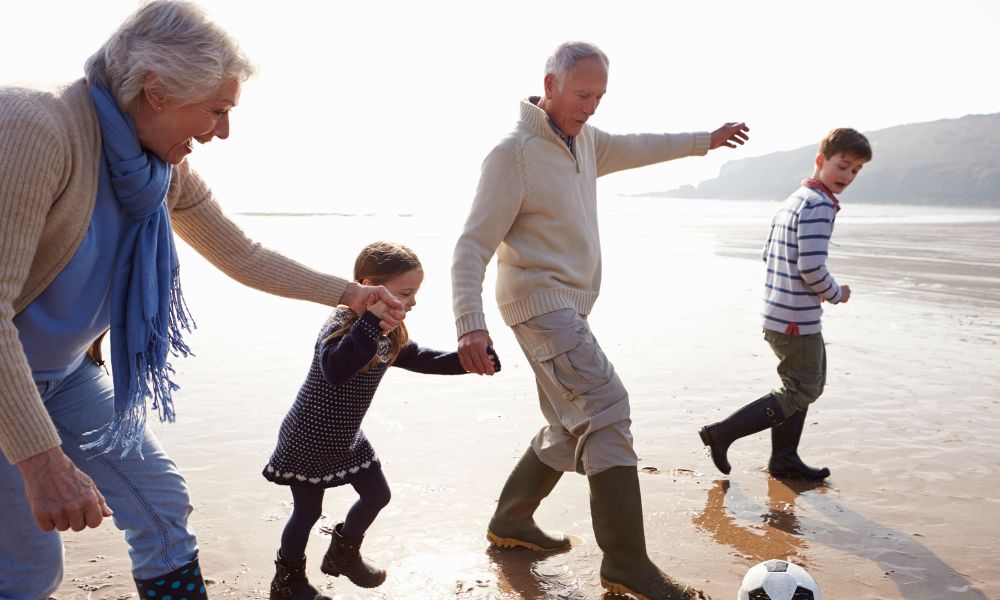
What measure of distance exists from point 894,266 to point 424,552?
550 inches

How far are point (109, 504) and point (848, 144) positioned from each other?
4226mm

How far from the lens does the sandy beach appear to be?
3.65 meters

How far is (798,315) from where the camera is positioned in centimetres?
488

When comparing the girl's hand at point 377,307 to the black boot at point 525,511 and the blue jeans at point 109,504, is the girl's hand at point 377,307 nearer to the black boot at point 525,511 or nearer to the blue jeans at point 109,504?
the blue jeans at point 109,504

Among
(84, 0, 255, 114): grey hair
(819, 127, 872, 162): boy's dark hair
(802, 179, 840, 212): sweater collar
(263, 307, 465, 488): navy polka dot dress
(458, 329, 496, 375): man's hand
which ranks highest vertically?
(84, 0, 255, 114): grey hair

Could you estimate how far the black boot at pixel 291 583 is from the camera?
10.8 ft

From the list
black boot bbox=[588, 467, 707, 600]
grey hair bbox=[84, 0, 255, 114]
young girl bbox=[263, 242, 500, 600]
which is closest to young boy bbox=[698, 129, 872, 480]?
black boot bbox=[588, 467, 707, 600]

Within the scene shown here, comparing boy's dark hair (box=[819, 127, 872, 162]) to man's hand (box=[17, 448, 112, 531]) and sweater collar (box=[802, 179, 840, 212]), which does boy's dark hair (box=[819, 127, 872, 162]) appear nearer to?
sweater collar (box=[802, 179, 840, 212])

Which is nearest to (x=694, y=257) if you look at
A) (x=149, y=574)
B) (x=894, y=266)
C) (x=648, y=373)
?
(x=894, y=266)

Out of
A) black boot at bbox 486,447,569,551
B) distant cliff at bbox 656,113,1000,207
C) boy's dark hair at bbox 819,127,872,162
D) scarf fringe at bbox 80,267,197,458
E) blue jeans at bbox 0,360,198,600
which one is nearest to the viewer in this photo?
blue jeans at bbox 0,360,198,600

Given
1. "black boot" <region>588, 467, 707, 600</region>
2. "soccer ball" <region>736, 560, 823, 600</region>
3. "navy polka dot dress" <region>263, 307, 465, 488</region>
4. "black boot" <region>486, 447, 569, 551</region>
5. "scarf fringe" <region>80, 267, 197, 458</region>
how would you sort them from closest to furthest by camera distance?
1. "scarf fringe" <region>80, 267, 197, 458</region>
2. "soccer ball" <region>736, 560, 823, 600</region>
3. "navy polka dot dress" <region>263, 307, 465, 488</region>
4. "black boot" <region>588, 467, 707, 600</region>
5. "black boot" <region>486, 447, 569, 551</region>

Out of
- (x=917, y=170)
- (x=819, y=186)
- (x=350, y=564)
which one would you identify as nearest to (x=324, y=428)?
(x=350, y=564)

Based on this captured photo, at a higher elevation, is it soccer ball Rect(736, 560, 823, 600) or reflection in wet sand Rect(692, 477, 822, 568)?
soccer ball Rect(736, 560, 823, 600)

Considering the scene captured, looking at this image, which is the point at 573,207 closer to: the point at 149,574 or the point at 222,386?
the point at 149,574
